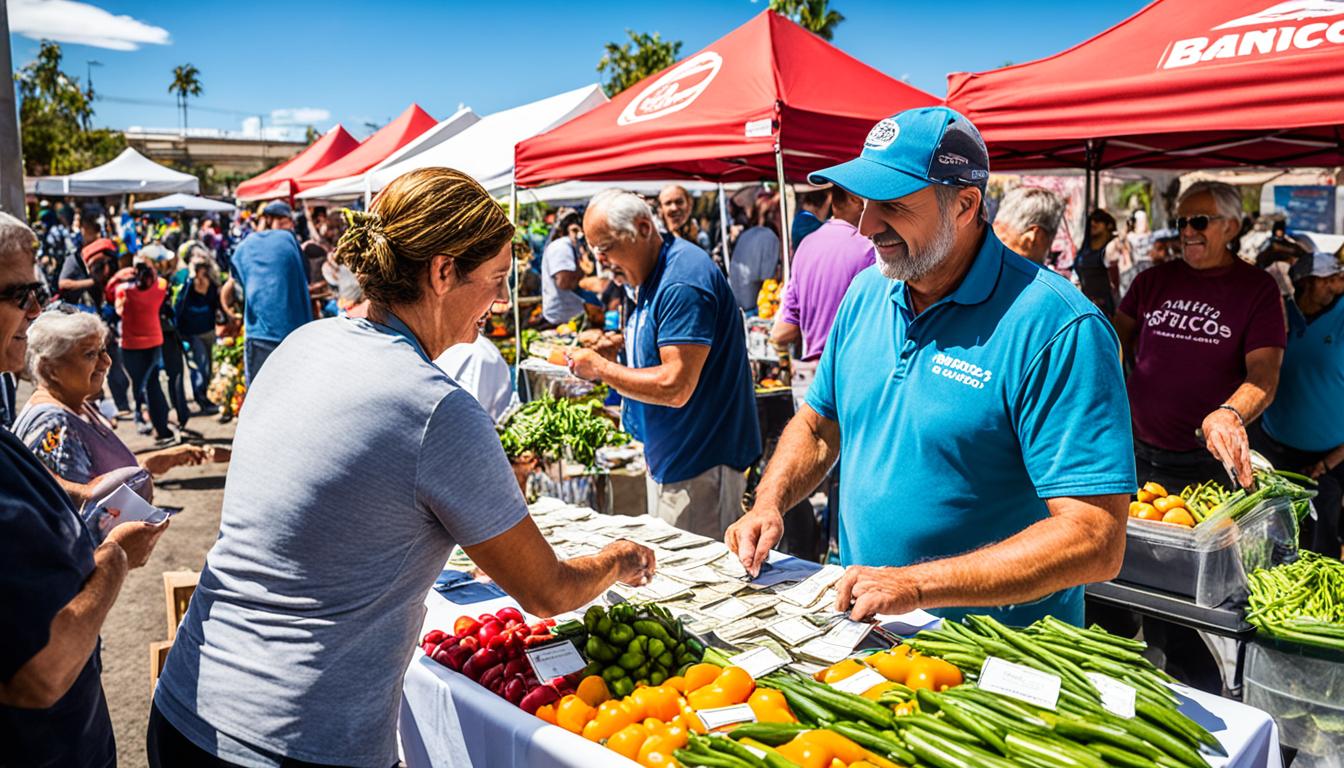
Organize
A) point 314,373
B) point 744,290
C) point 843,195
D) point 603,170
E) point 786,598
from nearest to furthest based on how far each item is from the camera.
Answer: point 314,373 → point 786,598 → point 843,195 → point 603,170 → point 744,290

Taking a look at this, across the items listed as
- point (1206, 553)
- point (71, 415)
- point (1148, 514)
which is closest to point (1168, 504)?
point (1148, 514)

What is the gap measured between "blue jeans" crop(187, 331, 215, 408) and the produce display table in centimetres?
954

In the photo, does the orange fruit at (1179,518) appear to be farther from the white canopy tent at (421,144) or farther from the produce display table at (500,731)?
the white canopy tent at (421,144)

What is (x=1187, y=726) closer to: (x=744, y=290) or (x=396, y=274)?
(x=396, y=274)

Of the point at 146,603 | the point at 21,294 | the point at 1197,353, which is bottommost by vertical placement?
the point at 146,603

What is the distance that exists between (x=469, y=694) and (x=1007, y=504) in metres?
1.44

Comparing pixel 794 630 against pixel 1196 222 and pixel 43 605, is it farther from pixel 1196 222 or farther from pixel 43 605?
pixel 1196 222

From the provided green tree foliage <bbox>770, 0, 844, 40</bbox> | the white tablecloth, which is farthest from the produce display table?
green tree foliage <bbox>770, 0, 844, 40</bbox>

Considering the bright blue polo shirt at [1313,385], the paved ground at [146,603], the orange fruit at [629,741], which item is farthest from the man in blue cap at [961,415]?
the paved ground at [146,603]

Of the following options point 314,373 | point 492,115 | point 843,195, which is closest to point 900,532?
point 314,373

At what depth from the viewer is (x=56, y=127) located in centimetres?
5278

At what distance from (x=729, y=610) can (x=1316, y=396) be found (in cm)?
382

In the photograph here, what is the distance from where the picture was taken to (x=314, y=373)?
167 centimetres

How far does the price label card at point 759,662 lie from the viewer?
2.01 m
